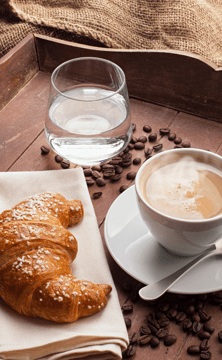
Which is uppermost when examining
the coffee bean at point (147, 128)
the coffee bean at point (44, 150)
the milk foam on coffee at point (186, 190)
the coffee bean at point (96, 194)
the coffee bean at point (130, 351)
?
the milk foam on coffee at point (186, 190)

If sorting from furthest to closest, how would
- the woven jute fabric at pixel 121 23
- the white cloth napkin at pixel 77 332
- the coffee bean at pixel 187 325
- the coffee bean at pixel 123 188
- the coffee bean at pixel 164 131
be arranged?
the woven jute fabric at pixel 121 23 < the coffee bean at pixel 164 131 < the coffee bean at pixel 123 188 < the coffee bean at pixel 187 325 < the white cloth napkin at pixel 77 332

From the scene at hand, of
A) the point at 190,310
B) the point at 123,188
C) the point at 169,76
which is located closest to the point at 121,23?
the point at 169,76

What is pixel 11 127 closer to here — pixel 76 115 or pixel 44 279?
pixel 76 115

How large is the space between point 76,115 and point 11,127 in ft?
0.97

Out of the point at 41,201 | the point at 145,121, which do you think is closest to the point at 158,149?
the point at 145,121

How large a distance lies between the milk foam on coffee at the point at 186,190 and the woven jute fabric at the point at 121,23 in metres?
0.96

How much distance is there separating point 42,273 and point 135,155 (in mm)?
689

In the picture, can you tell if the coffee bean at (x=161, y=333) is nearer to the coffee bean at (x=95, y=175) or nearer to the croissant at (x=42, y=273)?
the croissant at (x=42, y=273)

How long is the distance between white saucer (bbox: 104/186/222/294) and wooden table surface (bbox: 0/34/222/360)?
63 millimetres

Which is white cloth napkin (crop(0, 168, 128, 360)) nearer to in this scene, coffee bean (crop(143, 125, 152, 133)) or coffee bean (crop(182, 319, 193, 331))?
coffee bean (crop(182, 319, 193, 331))

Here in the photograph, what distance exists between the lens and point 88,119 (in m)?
1.50

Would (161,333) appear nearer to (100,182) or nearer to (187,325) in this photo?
(187,325)

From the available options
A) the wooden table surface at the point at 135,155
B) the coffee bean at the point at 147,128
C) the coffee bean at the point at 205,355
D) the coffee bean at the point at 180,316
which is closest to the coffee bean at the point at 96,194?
the wooden table surface at the point at 135,155

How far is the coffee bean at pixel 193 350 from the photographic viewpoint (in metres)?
0.97
